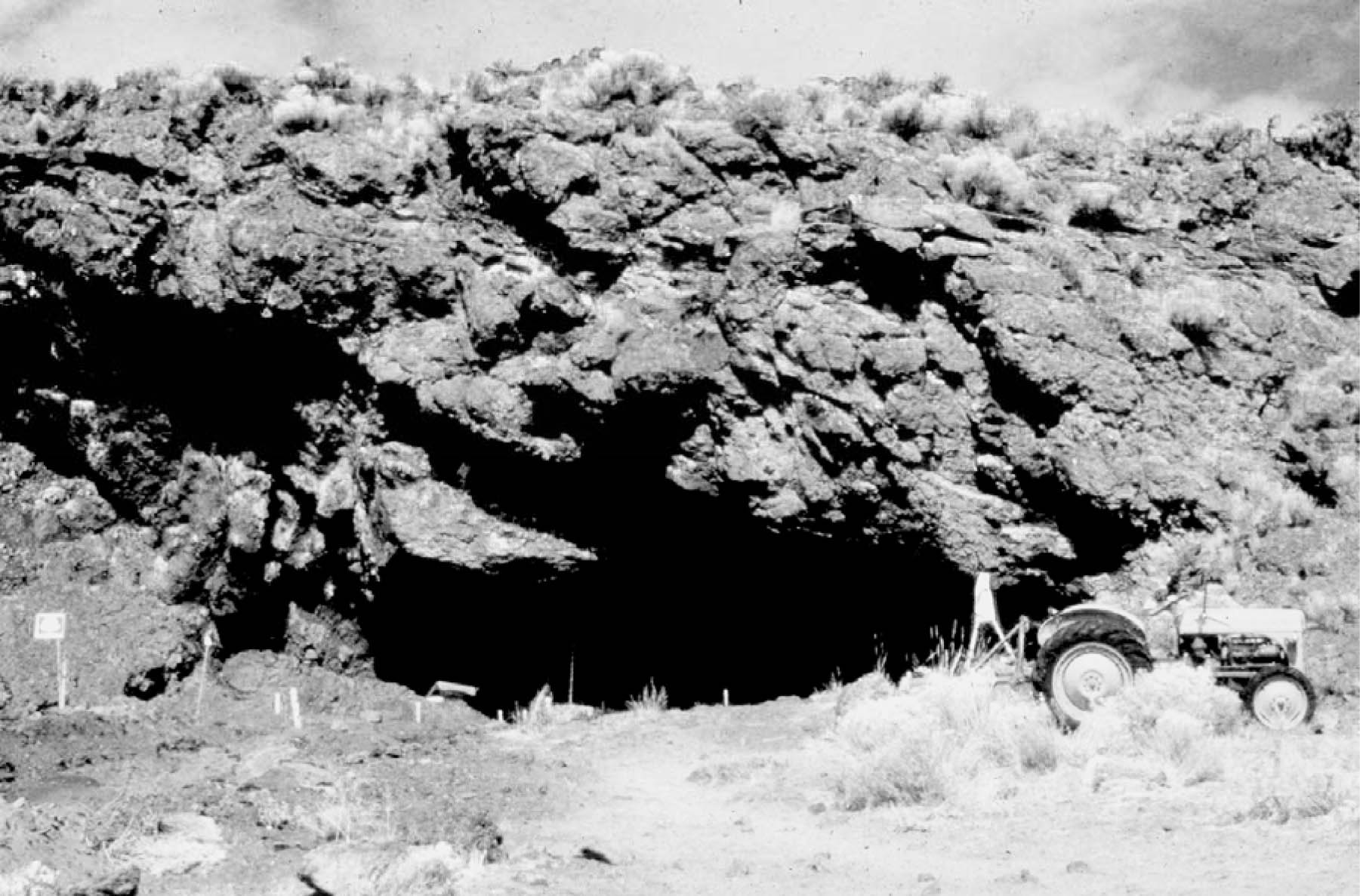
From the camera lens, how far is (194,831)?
9469 mm

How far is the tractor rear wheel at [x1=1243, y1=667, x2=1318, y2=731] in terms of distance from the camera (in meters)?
11.7

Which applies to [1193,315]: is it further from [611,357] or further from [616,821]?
[616,821]

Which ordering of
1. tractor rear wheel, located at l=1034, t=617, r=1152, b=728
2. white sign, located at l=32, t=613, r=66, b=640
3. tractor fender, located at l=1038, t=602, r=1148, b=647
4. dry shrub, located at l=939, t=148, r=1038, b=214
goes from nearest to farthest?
tractor rear wheel, located at l=1034, t=617, r=1152, b=728, tractor fender, located at l=1038, t=602, r=1148, b=647, white sign, located at l=32, t=613, r=66, b=640, dry shrub, located at l=939, t=148, r=1038, b=214

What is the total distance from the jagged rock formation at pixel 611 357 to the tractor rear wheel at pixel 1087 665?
3341 mm

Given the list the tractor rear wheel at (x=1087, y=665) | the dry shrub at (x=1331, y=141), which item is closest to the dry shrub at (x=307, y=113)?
the tractor rear wheel at (x=1087, y=665)

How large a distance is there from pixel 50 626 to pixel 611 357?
8.02 meters

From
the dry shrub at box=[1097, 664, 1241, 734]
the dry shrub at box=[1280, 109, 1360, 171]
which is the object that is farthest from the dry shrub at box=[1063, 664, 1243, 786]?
the dry shrub at box=[1280, 109, 1360, 171]

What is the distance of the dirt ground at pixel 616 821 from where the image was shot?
787cm

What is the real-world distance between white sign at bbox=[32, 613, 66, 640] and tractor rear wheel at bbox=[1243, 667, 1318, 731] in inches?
549

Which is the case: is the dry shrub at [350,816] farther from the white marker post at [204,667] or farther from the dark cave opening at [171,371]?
the dark cave opening at [171,371]

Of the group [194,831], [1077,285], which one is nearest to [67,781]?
[194,831]

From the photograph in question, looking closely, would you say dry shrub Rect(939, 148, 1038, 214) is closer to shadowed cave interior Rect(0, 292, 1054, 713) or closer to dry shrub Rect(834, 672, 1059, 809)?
shadowed cave interior Rect(0, 292, 1054, 713)

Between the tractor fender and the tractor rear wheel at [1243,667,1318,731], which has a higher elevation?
the tractor fender

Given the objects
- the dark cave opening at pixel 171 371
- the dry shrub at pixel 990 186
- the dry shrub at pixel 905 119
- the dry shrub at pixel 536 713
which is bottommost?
the dry shrub at pixel 536 713
